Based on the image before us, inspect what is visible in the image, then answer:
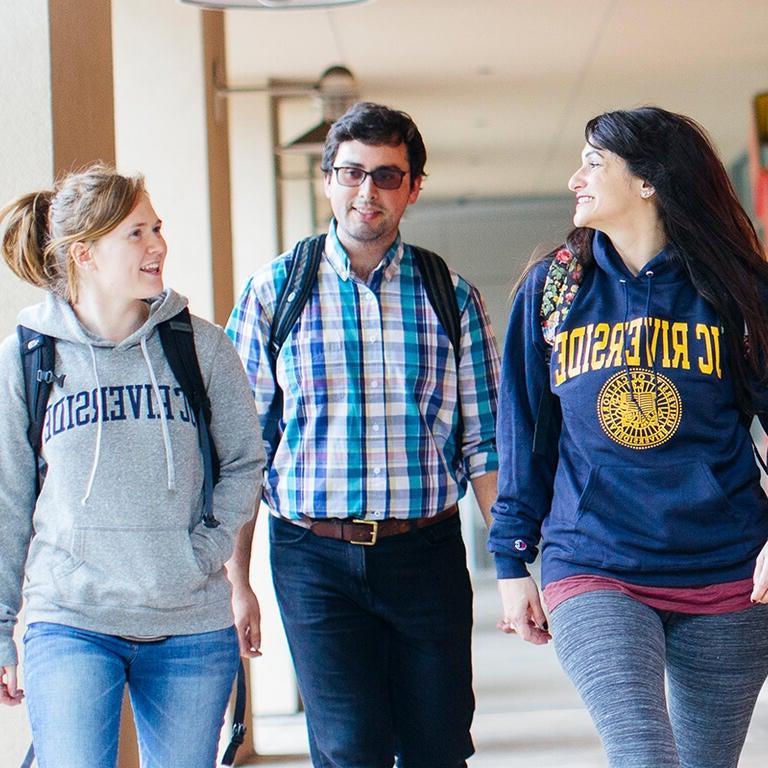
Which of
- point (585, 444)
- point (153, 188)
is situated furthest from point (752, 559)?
point (153, 188)

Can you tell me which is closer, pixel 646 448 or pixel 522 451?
pixel 646 448

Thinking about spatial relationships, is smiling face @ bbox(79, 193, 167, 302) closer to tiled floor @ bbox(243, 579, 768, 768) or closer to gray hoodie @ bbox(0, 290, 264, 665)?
gray hoodie @ bbox(0, 290, 264, 665)

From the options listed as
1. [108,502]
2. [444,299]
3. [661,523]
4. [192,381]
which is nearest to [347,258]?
[444,299]

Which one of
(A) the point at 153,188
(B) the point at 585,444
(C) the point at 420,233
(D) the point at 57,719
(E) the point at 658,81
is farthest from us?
(C) the point at 420,233

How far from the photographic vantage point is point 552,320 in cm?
260

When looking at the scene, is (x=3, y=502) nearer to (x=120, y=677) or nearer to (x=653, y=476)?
(x=120, y=677)

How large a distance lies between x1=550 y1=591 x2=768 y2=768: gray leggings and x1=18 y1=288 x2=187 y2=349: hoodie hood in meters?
0.91

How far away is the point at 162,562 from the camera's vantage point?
7.97ft

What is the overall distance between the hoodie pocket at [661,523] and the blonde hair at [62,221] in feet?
3.35

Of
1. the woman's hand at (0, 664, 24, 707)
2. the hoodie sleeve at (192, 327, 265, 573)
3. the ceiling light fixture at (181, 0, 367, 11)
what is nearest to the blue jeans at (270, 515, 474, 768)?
the hoodie sleeve at (192, 327, 265, 573)

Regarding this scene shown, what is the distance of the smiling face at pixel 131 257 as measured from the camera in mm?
2508

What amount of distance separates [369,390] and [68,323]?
2.67 ft

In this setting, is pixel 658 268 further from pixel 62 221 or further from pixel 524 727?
pixel 524 727

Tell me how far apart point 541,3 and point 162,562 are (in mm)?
5721
